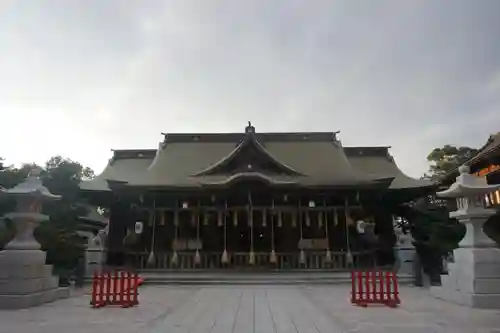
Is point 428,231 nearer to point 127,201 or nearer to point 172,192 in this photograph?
point 172,192

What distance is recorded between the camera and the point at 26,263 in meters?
9.68

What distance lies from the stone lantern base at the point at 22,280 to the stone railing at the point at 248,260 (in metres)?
7.87

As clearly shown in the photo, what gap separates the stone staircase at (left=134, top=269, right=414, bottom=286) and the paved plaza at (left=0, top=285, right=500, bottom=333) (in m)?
4.05

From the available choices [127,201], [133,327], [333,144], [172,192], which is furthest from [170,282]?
[333,144]

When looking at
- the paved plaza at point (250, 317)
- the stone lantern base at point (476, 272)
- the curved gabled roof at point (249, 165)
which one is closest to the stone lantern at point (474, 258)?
the stone lantern base at point (476, 272)

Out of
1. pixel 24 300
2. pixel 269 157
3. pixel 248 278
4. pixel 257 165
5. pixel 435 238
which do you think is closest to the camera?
pixel 24 300

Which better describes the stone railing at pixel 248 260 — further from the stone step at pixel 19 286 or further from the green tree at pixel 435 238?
the stone step at pixel 19 286

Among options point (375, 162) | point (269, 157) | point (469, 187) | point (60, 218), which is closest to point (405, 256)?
point (469, 187)

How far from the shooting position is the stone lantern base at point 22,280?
30.4 ft

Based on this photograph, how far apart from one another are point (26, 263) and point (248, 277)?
8.58 m

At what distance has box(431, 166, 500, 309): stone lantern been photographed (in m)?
9.22

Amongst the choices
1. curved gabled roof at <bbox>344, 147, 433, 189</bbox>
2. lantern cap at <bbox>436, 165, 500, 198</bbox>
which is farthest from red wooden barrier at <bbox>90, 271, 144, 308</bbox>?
curved gabled roof at <bbox>344, 147, 433, 189</bbox>

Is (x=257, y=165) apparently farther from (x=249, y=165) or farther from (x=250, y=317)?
(x=250, y=317)

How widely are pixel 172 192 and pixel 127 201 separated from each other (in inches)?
109
